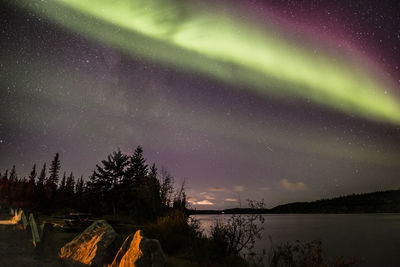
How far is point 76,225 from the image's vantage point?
13398 mm

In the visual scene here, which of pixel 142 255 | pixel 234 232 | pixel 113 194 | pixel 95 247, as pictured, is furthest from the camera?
pixel 113 194

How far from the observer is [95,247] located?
809 centimetres

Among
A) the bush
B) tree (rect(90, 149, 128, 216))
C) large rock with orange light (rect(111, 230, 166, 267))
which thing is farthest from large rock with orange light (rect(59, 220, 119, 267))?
tree (rect(90, 149, 128, 216))

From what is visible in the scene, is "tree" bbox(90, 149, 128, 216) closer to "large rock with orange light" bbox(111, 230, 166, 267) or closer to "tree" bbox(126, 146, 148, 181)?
"tree" bbox(126, 146, 148, 181)

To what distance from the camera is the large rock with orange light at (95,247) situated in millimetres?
7891

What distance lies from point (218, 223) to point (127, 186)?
30.7 m

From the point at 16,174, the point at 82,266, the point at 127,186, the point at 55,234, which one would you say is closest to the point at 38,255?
the point at 82,266

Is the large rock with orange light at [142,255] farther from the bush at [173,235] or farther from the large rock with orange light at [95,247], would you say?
the bush at [173,235]

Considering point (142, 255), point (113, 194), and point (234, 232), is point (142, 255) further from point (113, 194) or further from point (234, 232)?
point (113, 194)

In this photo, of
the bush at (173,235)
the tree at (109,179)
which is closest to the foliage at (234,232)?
the bush at (173,235)

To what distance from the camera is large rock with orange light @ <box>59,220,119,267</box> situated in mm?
7891

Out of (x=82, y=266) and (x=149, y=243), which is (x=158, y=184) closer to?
(x=82, y=266)

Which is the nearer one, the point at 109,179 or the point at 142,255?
the point at 142,255

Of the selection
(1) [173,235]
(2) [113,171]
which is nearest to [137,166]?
(2) [113,171]
